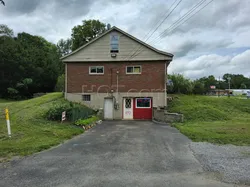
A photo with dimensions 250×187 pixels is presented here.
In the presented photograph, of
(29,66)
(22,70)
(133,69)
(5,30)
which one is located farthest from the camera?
(5,30)

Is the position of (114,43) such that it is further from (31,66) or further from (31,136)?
(31,66)

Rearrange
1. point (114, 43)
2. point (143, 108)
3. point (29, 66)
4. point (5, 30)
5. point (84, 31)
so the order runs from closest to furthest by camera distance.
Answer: point (143, 108)
point (114, 43)
point (84, 31)
point (29, 66)
point (5, 30)

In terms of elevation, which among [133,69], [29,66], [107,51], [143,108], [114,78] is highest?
[29,66]

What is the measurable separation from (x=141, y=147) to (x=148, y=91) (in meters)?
10.1

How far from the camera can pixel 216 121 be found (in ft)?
44.0

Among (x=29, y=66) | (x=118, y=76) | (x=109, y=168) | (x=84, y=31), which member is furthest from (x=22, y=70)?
(x=109, y=168)

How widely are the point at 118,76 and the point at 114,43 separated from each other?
305 cm

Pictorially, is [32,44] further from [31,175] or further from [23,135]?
[31,175]

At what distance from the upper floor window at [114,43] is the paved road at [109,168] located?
11.6 metres

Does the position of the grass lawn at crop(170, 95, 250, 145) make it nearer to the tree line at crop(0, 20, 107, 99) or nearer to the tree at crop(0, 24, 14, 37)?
the tree line at crop(0, 20, 107, 99)

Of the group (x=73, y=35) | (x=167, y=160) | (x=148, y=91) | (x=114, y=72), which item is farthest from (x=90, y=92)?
(x=73, y=35)

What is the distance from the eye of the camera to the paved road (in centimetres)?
391

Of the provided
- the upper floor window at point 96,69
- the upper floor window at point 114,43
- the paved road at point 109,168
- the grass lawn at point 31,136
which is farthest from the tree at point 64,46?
the paved road at point 109,168

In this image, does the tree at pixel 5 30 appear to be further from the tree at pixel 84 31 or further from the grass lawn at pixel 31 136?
the grass lawn at pixel 31 136
